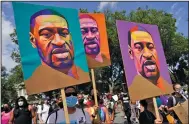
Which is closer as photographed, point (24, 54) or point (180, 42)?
point (24, 54)

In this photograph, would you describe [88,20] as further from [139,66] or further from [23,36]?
[23,36]

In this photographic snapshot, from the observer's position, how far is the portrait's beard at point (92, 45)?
300 inches

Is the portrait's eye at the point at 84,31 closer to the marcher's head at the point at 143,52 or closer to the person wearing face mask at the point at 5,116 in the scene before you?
the marcher's head at the point at 143,52

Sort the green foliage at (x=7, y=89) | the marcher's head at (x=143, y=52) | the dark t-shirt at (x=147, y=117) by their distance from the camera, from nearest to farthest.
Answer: the marcher's head at (x=143, y=52) → the dark t-shirt at (x=147, y=117) → the green foliage at (x=7, y=89)

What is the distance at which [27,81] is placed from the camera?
3986mm

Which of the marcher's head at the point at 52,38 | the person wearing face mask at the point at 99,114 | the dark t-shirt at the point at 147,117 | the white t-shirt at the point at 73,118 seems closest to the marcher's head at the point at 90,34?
the person wearing face mask at the point at 99,114

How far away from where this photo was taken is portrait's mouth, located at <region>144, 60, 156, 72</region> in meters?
5.19

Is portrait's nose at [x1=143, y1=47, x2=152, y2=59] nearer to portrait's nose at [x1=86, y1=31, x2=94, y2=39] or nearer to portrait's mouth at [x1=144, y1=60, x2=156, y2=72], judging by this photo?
A: portrait's mouth at [x1=144, y1=60, x2=156, y2=72]

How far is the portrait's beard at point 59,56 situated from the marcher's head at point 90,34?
2.99m

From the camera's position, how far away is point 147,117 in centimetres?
521

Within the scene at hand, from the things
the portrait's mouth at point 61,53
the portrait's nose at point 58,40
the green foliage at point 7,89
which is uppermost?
the green foliage at point 7,89

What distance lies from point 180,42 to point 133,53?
36.3 metres

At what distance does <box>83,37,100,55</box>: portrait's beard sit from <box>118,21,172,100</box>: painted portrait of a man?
234 cm

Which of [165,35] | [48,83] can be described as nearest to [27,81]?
[48,83]
